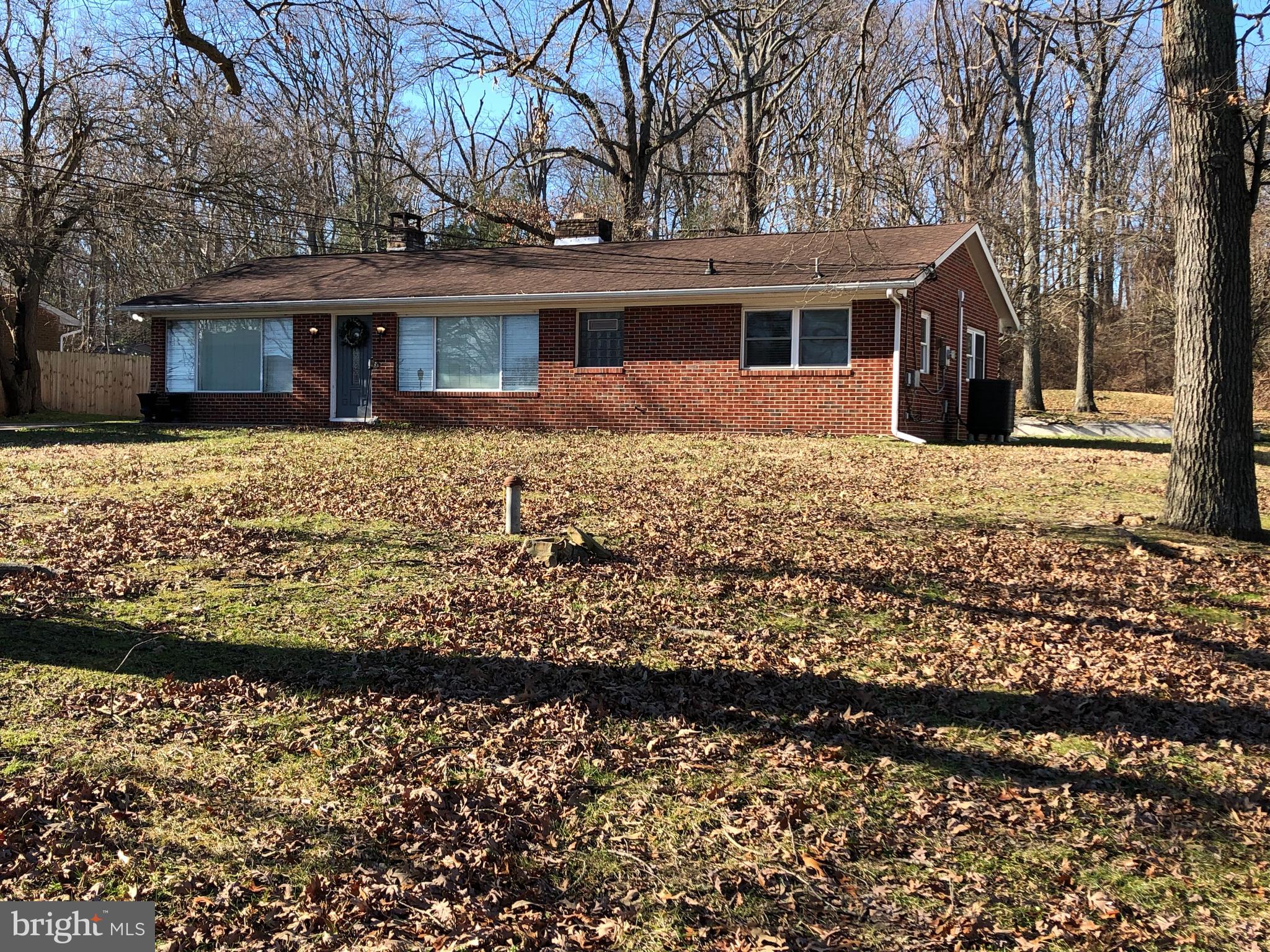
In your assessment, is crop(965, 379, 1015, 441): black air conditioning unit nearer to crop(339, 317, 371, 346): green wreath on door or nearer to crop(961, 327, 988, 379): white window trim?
crop(961, 327, 988, 379): white window trim

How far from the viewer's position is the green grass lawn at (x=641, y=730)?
3252 millimetres

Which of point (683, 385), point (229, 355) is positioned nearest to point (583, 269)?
point (683, 385)

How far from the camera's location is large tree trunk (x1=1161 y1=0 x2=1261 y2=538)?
8305 mm

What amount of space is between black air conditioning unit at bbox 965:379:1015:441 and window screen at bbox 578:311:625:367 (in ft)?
22.3

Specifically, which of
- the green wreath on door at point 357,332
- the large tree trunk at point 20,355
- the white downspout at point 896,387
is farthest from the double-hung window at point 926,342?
the large tree trunk at point 20,355

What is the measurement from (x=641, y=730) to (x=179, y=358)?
2025 centimetres

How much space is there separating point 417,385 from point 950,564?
1419 centimetres

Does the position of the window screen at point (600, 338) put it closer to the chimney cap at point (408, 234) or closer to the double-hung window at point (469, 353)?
the double-hung window at point (469, 353)

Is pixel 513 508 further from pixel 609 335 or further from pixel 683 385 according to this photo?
pixel 609 335

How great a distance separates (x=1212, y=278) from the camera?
8.39m

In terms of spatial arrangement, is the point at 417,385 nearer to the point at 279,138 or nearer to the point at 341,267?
the point at 341,267

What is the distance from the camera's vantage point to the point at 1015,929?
3.14 m

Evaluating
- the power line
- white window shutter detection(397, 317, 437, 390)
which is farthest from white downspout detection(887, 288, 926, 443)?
white window shutter detection(397, 317, 437, 390)

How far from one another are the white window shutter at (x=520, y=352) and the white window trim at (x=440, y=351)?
0.16 ft
